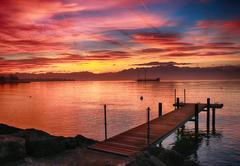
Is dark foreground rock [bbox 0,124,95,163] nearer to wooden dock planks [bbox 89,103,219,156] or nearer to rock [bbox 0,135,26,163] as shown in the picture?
rock [bbox 0,135,26,163]

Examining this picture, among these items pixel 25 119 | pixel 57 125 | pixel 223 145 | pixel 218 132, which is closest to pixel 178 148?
pixel 223 145

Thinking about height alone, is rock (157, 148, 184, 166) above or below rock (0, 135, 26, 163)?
below

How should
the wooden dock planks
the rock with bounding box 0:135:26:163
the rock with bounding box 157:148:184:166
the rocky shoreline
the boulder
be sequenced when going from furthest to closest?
the rock with bounding box 157:148:184:166, the wooden dock planks, the boulder, the rocky shoreline, the rock with bounding box 0:135:26:163

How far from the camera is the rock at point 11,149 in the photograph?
9688 mm

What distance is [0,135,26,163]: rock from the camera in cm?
969

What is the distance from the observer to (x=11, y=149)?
389 inches

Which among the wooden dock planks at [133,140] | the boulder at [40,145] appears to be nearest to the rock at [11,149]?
the boulder at [40,145]

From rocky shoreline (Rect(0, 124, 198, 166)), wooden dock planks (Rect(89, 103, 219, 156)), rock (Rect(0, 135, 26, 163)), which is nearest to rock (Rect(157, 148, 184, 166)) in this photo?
wooden dock planks (Rect(89, 103, 219, 156))

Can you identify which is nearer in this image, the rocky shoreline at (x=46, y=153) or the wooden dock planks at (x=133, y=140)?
the rocky shoreline at (x=46, y=153)

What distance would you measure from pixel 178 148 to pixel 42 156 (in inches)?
631

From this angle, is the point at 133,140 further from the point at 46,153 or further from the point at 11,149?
the point at 11,149

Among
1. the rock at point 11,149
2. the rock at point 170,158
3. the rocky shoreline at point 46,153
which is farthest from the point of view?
the rock at point 170,158

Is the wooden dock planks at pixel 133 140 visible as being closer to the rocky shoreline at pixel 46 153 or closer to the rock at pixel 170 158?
the rocky shoreline at pixel 46 153

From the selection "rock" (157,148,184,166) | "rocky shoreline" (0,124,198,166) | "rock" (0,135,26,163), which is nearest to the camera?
"rock" (0,135,26,163)
